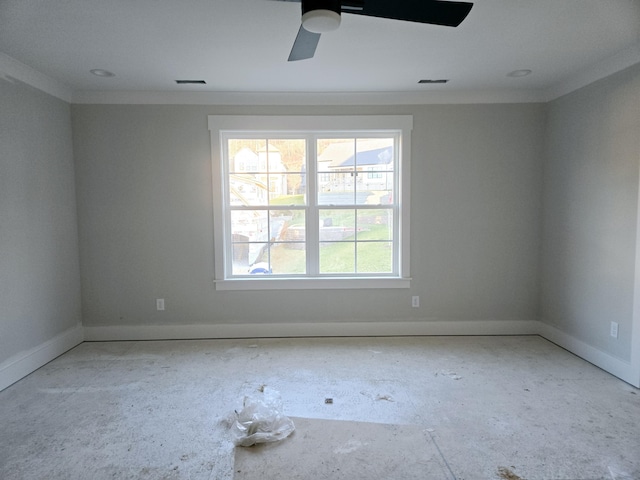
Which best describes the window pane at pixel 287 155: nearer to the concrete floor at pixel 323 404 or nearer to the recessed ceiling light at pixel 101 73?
the recessed ceiling light at pixel 101 73

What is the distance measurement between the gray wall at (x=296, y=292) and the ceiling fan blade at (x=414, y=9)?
189cm

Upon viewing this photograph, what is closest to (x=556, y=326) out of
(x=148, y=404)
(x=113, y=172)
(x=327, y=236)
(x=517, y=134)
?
(x=517, y=134)

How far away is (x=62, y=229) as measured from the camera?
3.36 m

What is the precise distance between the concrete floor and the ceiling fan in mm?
2201

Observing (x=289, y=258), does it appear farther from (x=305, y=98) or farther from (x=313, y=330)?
(x=305, y=98)

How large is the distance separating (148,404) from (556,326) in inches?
145

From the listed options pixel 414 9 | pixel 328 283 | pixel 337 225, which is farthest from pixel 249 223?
pixel 414 9

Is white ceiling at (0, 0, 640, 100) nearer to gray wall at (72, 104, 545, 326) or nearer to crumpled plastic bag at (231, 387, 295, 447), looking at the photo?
gray wall at (72, 104, 545, 326)

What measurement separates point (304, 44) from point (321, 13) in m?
0.49

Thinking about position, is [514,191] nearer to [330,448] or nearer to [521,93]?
[521,93]

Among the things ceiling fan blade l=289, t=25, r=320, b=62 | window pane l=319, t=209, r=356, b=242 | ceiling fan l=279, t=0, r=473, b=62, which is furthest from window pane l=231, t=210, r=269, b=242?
ceiling fan l=279, t=0, r=473, b=62

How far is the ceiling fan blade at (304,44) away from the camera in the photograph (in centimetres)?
192

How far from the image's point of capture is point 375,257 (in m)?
3.81

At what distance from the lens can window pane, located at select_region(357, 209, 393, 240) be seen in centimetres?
377
